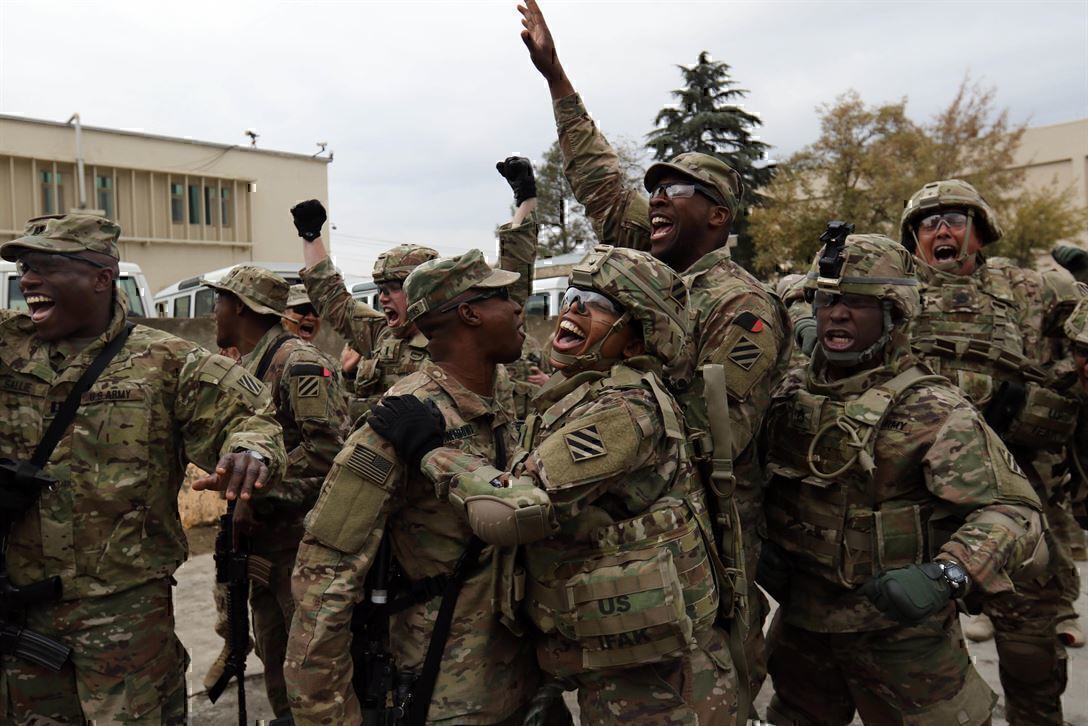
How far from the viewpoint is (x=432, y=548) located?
2.63 metres

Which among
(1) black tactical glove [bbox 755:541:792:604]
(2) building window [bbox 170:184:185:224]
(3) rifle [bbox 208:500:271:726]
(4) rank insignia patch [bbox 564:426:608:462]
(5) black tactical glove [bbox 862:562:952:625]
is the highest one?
(2) building window [bbox 170:184:185:224]

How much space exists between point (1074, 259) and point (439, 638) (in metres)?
4.86

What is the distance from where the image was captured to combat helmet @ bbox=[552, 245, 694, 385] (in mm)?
2531

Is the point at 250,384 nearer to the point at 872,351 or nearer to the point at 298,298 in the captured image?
the point at 872,351

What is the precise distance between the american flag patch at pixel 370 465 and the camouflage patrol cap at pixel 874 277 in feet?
6.19

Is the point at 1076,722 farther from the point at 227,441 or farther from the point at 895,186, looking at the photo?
the point at 895,186

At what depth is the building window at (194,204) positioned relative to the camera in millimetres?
30297

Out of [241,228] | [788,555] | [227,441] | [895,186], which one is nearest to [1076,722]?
[788,555]

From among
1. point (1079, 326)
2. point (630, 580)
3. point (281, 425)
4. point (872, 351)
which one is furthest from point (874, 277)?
point (281, 425)

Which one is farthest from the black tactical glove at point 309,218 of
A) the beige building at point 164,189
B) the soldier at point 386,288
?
the beige building at point 164,189

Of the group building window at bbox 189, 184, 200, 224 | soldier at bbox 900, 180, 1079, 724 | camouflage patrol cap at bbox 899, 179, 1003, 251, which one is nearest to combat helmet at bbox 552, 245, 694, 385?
soldier at bbox 900, 180, 1079, 724

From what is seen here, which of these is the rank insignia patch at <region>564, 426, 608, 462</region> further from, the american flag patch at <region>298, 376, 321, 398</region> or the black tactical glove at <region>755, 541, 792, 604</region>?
the american flag patch at <region>298, 376, 321, 398</region>

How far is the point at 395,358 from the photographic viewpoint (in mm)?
5488

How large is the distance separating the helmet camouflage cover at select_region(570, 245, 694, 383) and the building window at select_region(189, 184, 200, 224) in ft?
102
